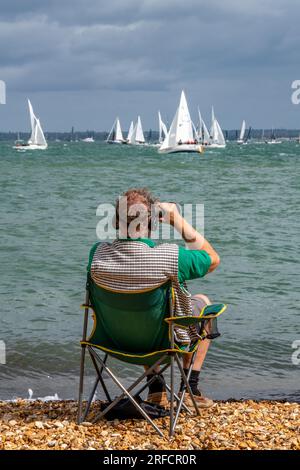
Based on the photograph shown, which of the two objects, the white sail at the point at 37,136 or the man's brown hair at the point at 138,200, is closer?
the man's brown hair at the point at 138,200

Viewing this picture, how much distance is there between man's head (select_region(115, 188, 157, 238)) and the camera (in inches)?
166

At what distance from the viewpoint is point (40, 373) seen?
629 centimetres

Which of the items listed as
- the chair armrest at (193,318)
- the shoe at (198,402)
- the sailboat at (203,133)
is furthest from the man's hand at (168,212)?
the sailboat at (203,133)

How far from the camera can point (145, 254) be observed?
4.26 meters

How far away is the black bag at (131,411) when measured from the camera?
4578mm

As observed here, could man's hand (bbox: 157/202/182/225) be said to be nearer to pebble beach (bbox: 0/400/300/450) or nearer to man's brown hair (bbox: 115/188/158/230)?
man's brown hair (bbox: 115/188/158/230)

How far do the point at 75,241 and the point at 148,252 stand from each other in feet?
30.4

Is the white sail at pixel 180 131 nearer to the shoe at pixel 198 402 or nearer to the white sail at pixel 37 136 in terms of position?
the white sail at pixel 37 136

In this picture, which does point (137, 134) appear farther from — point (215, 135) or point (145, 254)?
point (145, 254)

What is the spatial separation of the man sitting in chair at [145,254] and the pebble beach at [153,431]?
67 cm

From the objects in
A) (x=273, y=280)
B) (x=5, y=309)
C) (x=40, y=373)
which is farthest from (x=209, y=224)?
(x=40, y=373)

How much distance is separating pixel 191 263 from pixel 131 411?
0.94 metres

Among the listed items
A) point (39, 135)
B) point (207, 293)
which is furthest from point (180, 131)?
point (207, 293)
